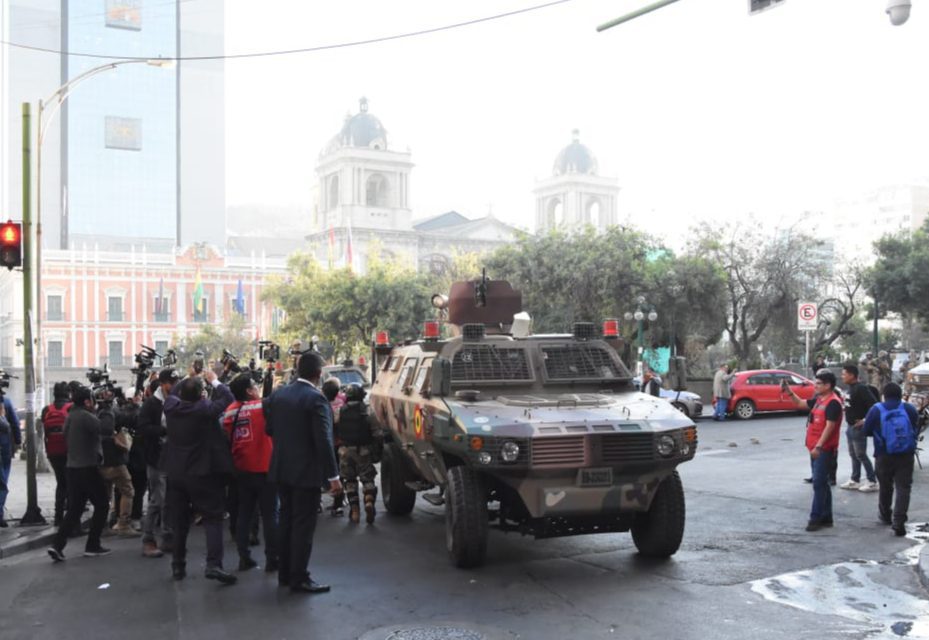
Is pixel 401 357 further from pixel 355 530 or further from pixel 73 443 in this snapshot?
pixel 73 443

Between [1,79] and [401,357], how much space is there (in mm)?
92898

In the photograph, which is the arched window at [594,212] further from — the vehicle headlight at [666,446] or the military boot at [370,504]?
the vehicle headlight at [666,446]

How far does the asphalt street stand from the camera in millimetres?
7121

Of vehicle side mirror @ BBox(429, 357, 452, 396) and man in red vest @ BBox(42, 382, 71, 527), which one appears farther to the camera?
man in red vest @ BBox(42, 382, 71, 527)

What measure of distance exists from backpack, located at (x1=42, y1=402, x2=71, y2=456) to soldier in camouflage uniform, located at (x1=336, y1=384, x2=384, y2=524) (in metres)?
3.06

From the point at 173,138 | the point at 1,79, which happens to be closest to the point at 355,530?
the point at 1,79

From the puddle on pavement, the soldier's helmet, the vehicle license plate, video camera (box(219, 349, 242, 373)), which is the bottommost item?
the puddle on pavement

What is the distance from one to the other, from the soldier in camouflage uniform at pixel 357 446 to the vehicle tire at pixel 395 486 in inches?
11.8

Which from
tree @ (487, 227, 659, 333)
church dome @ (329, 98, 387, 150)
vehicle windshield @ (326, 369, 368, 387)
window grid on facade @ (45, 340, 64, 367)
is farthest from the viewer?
church dome @ (329, 98, 387, 150)

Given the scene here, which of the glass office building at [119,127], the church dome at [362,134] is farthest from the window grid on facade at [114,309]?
the church dome at [362,134]

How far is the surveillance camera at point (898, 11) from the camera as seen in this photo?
9.23 m

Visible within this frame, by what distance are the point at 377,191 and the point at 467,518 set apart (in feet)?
299

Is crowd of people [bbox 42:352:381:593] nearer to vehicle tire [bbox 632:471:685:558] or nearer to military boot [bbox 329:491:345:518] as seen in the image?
military boot [bbox 329:491:345:518]

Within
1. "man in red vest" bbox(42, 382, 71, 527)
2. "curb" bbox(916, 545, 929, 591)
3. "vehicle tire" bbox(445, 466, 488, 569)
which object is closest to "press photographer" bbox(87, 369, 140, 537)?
"man in red vest" bbox(42, 382, 71, 527)
